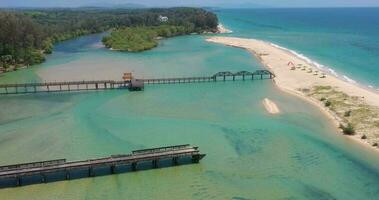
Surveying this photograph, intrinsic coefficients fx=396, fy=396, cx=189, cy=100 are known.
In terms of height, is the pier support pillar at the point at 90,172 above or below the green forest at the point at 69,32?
below

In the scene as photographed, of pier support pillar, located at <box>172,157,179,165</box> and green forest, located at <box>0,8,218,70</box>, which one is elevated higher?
green forest, located at <box>0,8,218,70</box>

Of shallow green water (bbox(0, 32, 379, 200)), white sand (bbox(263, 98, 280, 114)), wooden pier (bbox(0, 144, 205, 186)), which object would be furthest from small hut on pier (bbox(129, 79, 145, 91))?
wooden pier (bbox(0, 144, 205, 186))

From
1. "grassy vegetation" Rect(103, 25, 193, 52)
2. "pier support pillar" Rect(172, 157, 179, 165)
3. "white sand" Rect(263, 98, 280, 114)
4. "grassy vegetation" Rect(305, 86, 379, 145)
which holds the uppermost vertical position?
"grassy vegetation" Rect(103, 25, 193, 52)

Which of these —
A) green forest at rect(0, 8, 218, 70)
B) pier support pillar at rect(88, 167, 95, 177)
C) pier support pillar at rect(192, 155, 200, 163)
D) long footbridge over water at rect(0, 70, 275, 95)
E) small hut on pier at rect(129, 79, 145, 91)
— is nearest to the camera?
pier support pillar at rect(88, 167, 95, 177)

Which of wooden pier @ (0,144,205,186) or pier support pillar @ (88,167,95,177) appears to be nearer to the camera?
wooden pier @ (0,144,205,186)

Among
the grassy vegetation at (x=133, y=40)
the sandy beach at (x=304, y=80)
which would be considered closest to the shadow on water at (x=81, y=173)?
the sandy beach at (x=304, y=80)

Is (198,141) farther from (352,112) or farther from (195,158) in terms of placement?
(352,112)

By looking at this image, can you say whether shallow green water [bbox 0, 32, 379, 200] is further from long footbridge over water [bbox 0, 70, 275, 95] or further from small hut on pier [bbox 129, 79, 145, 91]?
long footbridge over water [bbox 0, 70, 275, 95]

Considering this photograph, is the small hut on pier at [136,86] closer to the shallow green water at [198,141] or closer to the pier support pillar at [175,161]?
the shallow green water at [198,141]
